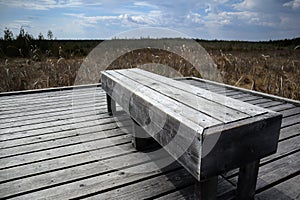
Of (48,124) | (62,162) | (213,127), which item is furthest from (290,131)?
(48,124)

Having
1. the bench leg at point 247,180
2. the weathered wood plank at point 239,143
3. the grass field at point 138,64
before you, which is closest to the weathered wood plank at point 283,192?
the bench leg at point 247,180

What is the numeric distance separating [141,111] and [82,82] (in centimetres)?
339

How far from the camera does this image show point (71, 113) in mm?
2533

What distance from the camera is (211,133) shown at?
833 millimetres

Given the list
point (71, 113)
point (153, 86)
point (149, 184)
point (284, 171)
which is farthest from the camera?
point (71, 113)

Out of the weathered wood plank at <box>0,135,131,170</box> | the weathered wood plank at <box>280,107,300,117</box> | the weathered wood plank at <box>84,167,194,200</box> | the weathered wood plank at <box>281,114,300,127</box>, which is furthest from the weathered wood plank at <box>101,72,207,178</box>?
the weathered wood plank at <box>280,107,300,117</box>

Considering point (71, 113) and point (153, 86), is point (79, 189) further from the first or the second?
point (71, 113)

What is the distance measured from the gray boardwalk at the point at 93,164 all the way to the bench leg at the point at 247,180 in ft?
0.28

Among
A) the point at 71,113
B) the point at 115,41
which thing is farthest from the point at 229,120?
the point at 115,41

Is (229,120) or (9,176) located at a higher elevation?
(229,120)

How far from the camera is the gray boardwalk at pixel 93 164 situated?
126 centimetres

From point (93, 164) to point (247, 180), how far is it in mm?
996

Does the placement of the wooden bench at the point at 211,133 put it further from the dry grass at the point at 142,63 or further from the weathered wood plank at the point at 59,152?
the dry grass at the point at 142,63

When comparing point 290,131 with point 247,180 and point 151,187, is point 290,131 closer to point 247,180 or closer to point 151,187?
point 247,180
